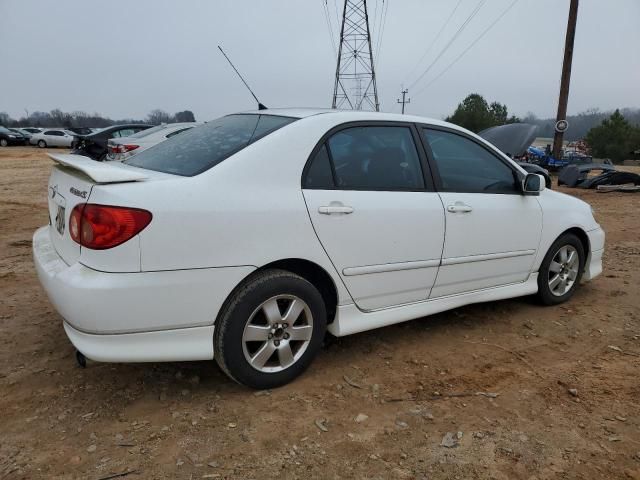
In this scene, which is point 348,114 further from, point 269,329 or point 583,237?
point 583,237

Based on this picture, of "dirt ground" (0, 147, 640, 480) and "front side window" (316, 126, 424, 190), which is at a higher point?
"front side window" (316, 126, 424, 190)

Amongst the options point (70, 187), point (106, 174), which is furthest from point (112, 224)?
point (70, 187)

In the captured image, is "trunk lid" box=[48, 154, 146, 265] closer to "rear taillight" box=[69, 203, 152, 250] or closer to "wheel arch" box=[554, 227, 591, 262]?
"rear taillight" box=[69, 203, 152, 250]

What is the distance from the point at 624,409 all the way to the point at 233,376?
2103 mm

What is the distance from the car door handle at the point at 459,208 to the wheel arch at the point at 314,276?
3.20ft

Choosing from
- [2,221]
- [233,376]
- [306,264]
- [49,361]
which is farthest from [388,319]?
[2,221]

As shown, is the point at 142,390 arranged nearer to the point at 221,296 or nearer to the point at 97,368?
the point at 97,368

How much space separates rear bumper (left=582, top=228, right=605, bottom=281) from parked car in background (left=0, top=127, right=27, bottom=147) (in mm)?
37149

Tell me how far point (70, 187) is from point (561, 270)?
3762 mm

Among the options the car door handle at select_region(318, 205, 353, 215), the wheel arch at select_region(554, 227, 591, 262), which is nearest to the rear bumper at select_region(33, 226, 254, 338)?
the car door handle at select_region(318, 205, 353, 215)

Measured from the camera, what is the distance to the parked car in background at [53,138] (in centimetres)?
3091

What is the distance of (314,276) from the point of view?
9.55ft

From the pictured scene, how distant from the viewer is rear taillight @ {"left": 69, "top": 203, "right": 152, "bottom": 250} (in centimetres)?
227

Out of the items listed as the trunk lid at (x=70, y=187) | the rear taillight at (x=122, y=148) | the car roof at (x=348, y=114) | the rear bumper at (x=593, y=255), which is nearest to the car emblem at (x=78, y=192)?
the trunk lid at (x=70, y=187)
